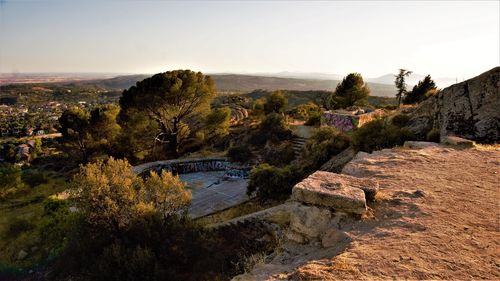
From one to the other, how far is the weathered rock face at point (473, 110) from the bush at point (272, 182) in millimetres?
5558

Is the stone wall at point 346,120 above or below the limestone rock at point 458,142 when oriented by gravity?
below

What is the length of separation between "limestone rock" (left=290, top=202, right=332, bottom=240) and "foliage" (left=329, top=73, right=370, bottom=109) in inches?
1087

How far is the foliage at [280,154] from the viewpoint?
18.4 m

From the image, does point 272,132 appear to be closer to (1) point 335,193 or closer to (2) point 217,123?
(2) point 217,123

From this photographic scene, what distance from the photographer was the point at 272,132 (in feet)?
72.7

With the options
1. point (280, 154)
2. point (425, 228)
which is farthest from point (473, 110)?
point (280, 154)

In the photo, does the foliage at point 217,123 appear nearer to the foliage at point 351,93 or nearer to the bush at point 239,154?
the bush at point 239,154

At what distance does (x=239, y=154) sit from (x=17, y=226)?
37.6 ft

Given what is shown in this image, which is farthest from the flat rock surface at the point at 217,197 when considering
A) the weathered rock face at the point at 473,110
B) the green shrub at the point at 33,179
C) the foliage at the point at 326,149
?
the green shrub at the point at 33,179

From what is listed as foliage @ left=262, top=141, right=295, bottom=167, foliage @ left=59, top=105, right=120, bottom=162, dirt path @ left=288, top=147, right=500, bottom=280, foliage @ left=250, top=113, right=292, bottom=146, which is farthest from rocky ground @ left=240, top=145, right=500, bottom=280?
foliage @ left=59, top=105, right=120, bottom=162

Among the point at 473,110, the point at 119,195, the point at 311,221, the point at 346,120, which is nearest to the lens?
the point at 311,221

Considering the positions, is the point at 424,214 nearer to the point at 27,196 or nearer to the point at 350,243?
the point at 350,243

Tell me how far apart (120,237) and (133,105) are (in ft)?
46.4

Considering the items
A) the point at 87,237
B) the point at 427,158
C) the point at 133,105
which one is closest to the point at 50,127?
the point at 133,105
